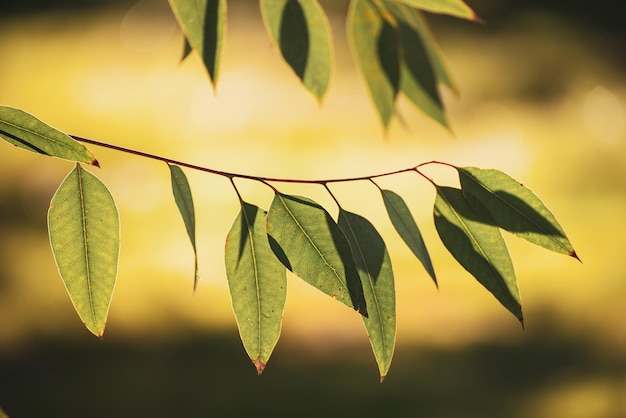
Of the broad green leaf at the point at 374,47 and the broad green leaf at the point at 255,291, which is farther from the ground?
the broad green leaf at the point at 374,47

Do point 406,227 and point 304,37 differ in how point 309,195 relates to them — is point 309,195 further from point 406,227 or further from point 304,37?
point 406,227

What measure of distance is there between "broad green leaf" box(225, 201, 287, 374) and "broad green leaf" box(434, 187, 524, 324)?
0.43ft

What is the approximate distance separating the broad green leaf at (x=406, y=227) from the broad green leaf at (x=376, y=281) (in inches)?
0.7

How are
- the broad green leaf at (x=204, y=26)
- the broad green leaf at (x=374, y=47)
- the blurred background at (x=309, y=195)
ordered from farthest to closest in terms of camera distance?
the blurred background at (x=309, y=195) → the broad green leaf at (x=374, y=47) → the broad green leaf at (x=204, y=26)

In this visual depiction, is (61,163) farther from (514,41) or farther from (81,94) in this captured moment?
(514,41)

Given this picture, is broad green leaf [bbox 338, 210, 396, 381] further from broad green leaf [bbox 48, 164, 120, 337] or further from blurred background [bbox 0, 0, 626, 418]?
blurred background [bbox 0, 0, 626, 418]

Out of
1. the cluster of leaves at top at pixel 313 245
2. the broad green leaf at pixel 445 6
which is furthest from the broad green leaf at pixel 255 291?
the broad green leaf at pixel 445 6

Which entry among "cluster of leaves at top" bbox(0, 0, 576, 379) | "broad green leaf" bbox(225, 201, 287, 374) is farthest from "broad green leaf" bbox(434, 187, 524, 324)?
"broad green leaf" bbox(225, 201, 287, 374)

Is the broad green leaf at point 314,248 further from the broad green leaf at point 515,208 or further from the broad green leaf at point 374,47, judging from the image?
the broad green leaf at point 374,47

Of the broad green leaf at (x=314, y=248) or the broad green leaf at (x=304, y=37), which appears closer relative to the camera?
the broad green leaf at (x=314, y=248)

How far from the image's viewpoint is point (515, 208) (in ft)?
1.85

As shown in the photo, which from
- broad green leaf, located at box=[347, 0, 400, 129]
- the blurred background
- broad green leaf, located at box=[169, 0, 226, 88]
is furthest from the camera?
the blurred background

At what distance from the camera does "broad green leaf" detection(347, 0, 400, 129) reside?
0.79 m

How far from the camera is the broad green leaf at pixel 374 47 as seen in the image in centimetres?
79
